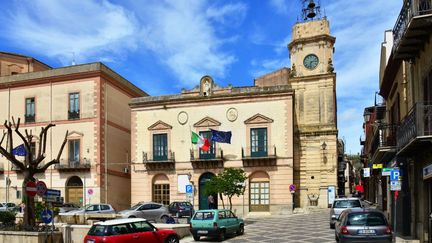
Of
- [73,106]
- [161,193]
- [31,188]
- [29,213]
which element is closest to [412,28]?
[31,188]

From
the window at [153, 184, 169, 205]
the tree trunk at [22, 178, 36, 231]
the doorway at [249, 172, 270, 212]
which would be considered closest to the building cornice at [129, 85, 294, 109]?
the doorway at [249, 172, 270, 212]

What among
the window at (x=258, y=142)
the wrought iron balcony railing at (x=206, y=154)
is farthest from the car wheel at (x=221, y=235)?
the wrought iron balcony railing at (x=206, y=154)

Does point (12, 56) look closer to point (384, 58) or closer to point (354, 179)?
point (384, 58)

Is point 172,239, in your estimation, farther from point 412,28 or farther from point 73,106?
point 73,106

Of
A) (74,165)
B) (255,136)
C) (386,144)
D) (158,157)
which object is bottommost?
(74,165)

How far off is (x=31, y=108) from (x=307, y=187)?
982 inches

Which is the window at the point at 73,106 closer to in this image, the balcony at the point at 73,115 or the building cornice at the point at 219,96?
the balcony at the point at 73,115

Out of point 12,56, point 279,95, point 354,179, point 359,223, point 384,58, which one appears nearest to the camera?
point 359,223

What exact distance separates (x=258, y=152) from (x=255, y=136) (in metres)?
1.33

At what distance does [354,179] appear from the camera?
107 metres

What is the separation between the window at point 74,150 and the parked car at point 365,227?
95.6ft

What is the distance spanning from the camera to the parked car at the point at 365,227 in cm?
1599

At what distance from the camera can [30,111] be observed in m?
43.1

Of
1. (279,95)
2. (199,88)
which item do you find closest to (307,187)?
(279,95)
